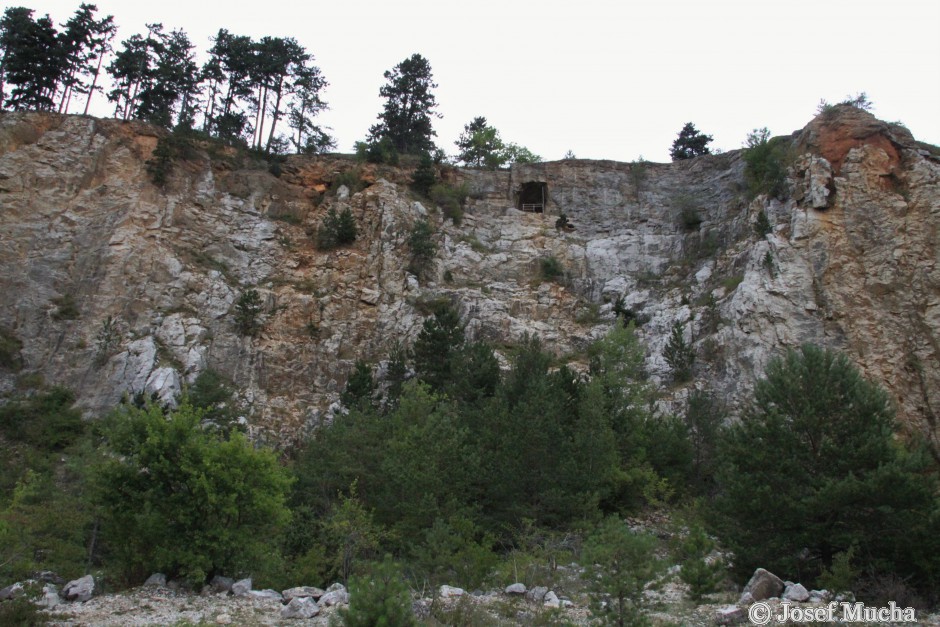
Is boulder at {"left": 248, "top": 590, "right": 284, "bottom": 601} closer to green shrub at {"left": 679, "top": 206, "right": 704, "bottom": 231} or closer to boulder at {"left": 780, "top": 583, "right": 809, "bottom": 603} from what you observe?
boulder at {"left": 780, "top": 583, "right": 809, "bottom": 603}

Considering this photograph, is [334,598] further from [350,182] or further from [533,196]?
[533,196]

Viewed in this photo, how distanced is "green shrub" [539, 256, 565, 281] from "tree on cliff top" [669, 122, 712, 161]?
1557cm

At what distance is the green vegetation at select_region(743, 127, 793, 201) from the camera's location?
3472 cm

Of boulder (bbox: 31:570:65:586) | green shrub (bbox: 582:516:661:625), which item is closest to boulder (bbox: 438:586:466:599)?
green shrub (bbox: 582:516:661:625)

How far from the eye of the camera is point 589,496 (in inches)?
722

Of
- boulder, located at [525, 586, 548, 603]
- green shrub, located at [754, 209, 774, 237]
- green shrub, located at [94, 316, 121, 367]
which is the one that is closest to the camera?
boulder, located at [525, 586, 548, 603]

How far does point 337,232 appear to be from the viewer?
37562 millimetres

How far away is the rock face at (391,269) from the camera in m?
30.0

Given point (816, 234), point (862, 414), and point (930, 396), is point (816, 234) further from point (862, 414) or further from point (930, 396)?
point (862, 414)

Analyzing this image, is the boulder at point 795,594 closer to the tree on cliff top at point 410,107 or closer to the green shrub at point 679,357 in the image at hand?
the green shrub at point 679,357

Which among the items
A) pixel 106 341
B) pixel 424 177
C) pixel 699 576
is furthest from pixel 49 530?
pixel 424 177

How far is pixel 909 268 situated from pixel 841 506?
20.7m

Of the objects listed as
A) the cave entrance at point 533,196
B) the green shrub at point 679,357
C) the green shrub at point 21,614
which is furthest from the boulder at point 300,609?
the cave entrance at point 533,196

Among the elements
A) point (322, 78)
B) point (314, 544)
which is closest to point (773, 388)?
point (314, 544)
